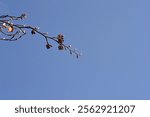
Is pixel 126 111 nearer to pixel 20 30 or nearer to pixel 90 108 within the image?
pixel 90 108

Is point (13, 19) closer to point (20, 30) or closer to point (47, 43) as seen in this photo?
point (20, 30)

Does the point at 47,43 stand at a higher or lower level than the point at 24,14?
lower

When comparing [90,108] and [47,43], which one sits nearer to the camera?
[47,43]

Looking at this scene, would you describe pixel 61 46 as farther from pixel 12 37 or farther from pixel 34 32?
pixel 12 37

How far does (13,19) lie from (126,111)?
1416 centimetres

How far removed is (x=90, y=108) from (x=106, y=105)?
3.48ft

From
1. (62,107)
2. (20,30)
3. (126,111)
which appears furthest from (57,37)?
(126,111)

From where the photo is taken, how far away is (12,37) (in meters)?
4.83

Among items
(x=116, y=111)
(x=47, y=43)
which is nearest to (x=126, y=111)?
(x=116, y=111)

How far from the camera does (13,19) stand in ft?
15.5

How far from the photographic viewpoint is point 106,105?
17688 millimetres

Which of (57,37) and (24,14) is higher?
(24,14)

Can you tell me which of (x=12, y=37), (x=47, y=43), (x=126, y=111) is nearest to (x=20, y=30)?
(x=12, y=37)

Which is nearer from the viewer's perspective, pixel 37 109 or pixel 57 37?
pixel 57 37
